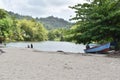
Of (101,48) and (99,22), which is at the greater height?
(99,22)

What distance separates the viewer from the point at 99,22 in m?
38.4

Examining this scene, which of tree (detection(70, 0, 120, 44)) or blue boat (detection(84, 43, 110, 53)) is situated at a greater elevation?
tree (detection(70, 0, 120, 44))

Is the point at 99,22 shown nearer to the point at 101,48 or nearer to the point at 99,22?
the point at 99,22

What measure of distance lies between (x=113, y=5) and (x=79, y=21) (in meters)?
5.02

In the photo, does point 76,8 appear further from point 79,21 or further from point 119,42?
point 119,42

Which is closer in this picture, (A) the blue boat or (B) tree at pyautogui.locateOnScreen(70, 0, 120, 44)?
(B) tree at pyautogui.locateOnScreen(70, 0, 120, 44)

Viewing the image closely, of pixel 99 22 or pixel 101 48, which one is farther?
pixel 101 48

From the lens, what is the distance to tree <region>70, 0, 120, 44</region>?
37750 mm

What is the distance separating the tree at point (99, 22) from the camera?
37.8 m

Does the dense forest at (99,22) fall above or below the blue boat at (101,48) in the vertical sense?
above

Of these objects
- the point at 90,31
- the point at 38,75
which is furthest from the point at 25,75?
the point at 90,31

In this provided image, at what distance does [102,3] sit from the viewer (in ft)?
130

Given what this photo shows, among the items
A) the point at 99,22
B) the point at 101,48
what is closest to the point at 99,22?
the point at 99,22

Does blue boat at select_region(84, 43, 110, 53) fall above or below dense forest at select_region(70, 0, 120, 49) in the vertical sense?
below
